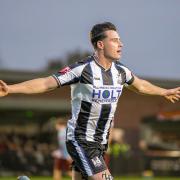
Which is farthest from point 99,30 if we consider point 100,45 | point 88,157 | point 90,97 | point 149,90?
point 88,157

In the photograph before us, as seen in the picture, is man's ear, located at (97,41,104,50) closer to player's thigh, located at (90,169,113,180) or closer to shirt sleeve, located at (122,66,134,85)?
shirt sleeve, located at (122,66,134,85)

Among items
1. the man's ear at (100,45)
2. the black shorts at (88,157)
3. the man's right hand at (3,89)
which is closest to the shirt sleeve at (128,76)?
the man's ear at (100,45)

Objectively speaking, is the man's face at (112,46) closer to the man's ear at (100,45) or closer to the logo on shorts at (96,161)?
the man's ear at (100,45)

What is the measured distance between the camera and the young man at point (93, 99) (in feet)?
25.8

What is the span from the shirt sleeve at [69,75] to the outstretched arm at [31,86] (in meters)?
0.07

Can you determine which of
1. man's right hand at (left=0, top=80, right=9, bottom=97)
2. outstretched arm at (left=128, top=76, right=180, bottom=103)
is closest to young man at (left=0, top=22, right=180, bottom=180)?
outstretched arm at (left=128, top=76, right=180, bottom=103)

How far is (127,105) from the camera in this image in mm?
39906

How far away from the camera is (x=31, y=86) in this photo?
296 inches

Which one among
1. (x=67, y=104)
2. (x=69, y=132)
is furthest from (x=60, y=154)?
(x=67, y=104)

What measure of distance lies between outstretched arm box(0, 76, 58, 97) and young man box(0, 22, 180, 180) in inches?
0.6

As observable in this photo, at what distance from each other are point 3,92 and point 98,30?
63.1 inches

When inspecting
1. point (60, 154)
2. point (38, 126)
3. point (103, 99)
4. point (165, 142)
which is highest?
point (103, 99)

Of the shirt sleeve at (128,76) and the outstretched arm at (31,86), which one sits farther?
the shirt sleeve at (128,76)

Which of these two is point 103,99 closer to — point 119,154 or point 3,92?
point 3,92
